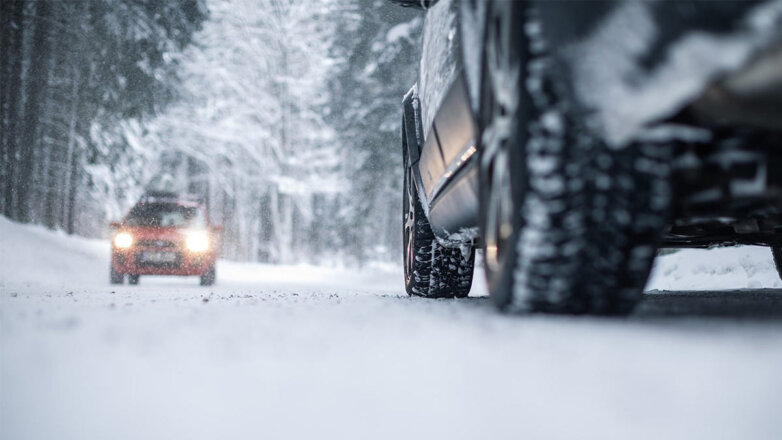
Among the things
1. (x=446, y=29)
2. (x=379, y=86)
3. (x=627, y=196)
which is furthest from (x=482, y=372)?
(x=379, y=86)

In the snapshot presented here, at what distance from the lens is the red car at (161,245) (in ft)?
27.5

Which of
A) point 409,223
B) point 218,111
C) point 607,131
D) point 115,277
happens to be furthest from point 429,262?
point 218,111

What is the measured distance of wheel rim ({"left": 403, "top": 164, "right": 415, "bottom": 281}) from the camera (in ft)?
11.5

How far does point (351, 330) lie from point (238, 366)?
1.55ft

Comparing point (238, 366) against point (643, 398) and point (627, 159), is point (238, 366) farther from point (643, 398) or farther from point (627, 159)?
point (627, 159)

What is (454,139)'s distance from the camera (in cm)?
210

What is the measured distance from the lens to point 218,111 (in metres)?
19.9

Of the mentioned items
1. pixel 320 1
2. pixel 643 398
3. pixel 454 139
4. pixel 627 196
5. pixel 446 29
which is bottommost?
pixel 643 398

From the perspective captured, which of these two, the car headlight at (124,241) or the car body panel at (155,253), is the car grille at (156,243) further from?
the car headlight at (124,241)

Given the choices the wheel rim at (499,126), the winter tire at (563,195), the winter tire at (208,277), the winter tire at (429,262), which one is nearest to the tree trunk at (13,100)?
the winter tire at (208,277)

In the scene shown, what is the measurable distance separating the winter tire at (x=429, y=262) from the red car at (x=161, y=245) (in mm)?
5961

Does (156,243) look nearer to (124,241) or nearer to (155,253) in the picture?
(155,253)

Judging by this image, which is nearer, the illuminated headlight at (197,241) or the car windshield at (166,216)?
the illuminated headlight at (197,241)

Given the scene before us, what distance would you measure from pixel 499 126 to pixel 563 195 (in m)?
0.27
